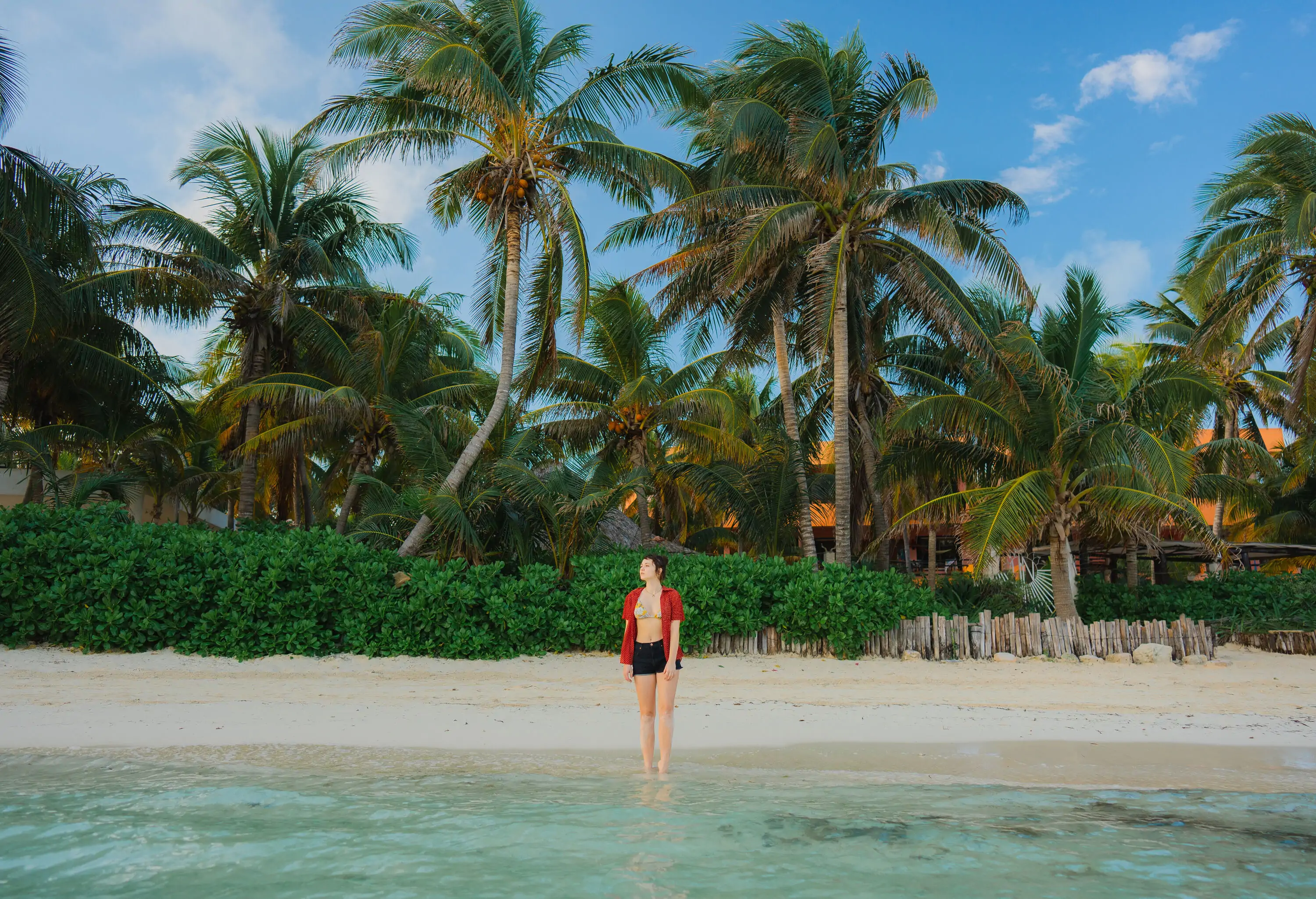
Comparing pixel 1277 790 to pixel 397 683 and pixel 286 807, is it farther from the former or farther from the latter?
pixel 397 683

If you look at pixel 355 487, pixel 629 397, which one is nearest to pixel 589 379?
pixel 629 397

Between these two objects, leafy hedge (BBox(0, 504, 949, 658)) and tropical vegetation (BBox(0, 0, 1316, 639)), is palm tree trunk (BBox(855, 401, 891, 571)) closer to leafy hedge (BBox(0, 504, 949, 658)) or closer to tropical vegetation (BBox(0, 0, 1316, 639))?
tropical vegetation (BBox(0, 0, 1316, 639))

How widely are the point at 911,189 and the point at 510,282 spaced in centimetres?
691

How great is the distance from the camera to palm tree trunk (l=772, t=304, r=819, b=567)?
49.8 feet

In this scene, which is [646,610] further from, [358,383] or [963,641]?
[358,383]

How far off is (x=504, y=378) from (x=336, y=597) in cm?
441

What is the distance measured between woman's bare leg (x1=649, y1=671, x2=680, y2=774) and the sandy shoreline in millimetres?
793

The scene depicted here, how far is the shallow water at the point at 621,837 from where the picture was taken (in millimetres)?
4527

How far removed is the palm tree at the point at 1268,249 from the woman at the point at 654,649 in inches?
607

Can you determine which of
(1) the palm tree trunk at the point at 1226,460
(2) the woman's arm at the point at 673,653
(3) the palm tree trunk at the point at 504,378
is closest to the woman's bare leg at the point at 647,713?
(2) the woman's arm at the point at 673,653

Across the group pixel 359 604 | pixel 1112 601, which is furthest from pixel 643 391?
pixel 1112 601

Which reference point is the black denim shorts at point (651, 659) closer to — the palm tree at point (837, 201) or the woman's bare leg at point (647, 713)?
the woman's bare leg at point (647, 713)

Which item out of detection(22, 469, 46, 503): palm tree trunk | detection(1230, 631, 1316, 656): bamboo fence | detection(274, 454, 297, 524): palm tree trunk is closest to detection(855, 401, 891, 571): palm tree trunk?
detection(1230, 631, 1316, 656): bamboo fence

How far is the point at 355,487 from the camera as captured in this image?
1661 centimetres
